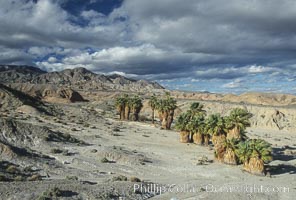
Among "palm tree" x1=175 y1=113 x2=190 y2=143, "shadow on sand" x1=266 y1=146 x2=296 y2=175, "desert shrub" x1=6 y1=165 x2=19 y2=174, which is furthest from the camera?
"palm tree" x1=175 y1=113 x2=190 y2=143

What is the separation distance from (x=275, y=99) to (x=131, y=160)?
156460 mm

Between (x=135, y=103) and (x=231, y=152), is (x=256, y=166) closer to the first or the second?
(x=231, y=152)

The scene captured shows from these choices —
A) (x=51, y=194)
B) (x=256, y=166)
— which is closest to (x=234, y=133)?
(x=256, y=166)

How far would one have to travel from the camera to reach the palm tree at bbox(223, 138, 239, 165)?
1774 inches

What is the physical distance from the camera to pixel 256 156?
41.2 meters

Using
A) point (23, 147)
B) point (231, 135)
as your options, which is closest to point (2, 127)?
point (23, 147)

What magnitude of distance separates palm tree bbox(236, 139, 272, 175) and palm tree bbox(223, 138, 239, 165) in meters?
2.42

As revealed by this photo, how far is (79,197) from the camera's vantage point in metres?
26.0

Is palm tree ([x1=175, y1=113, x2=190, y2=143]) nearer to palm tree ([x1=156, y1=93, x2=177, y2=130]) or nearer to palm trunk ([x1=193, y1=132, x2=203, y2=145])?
palm trunk ([x1=193, y1=132, x2=203, y2=145])


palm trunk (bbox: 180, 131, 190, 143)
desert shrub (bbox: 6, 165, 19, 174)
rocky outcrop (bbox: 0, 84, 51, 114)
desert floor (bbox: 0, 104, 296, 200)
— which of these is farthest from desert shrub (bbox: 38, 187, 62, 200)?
rocky outcrop (bbox: 0, 84, 51, 114)

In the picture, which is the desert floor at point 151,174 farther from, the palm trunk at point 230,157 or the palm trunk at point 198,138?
the palm trunk at point 198,138

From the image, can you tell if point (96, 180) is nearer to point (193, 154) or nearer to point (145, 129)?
point (193, 154)

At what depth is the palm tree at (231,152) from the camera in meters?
45.1

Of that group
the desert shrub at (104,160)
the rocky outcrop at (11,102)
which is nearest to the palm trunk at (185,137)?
the desert shrub at (104,160)
